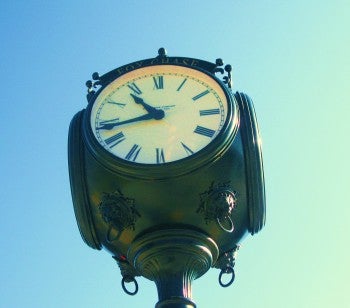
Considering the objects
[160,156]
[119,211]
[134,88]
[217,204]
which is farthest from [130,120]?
[217,204]

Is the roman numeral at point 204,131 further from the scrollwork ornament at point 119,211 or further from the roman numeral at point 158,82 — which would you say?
the scrollwork ornament at point 119,211

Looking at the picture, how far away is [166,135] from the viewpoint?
505 cm

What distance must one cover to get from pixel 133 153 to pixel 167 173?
1.01 feet

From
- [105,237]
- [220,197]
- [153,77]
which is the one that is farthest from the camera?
[153,77]

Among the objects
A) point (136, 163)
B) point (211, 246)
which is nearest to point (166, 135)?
point (136, 163)

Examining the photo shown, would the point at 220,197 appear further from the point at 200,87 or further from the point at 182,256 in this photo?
the point at 200,87

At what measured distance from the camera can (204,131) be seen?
5.03 metres

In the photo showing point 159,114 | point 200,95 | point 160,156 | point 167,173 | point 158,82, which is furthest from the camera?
point 158,82

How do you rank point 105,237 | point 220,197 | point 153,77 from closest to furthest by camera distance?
point 220,197 < point 105,237 < point 153,77

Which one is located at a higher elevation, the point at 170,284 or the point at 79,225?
the point at 79,225

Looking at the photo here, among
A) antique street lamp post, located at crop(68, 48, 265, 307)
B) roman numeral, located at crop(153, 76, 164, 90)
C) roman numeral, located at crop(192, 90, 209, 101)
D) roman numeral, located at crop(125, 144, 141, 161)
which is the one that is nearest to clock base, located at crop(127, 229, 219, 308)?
antique street lamp post, located at crop(68, 48, 265, 307)

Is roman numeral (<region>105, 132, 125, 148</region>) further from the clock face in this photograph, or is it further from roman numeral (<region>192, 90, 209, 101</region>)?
roman numeral (<region>192, 90, 209, 101</region>)

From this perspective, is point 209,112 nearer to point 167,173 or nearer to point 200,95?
point 200,95

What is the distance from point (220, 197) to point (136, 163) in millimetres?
534
